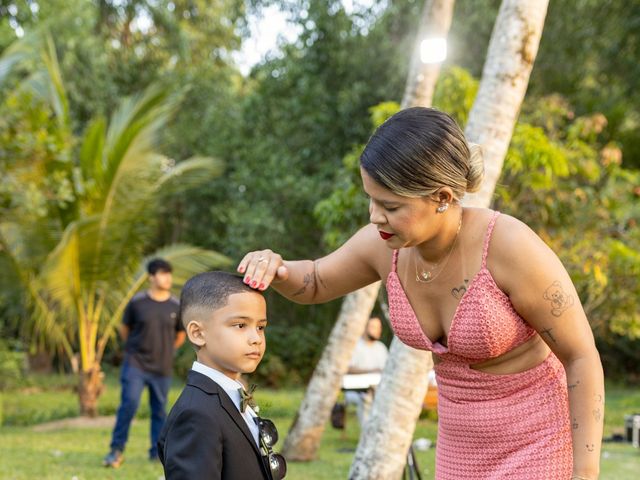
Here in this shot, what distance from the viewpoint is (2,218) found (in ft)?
47.2

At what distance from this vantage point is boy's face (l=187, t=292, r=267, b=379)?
2.87 metres

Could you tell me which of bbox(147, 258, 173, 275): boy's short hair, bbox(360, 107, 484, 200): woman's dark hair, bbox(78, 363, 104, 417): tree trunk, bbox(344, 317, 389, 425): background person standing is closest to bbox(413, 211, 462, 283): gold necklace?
bbox(360, 107, 484, 200): woman's dark hair

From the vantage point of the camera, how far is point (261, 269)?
300 cm

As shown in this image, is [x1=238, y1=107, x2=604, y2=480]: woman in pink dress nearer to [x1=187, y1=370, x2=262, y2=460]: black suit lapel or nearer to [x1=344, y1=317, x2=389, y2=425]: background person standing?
[x1=187, y1=370, x2=262, y2=460]: black suit lapel

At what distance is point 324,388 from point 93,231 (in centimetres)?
588

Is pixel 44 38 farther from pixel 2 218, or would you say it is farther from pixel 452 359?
pixel 452 359

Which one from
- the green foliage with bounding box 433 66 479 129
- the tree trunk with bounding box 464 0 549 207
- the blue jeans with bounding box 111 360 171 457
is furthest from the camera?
the green foliage with bounding box 433 66 479 129

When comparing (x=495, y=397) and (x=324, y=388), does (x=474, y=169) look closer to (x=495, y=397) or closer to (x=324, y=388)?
(x=495, y=397)

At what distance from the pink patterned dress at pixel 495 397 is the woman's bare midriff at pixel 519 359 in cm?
2

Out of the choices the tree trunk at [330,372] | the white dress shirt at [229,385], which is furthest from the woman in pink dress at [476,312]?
the tree trunk at [330,372]

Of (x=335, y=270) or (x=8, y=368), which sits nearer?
(x=335, y=270)

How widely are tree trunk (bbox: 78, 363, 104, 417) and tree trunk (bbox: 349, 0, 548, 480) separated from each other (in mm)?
8801

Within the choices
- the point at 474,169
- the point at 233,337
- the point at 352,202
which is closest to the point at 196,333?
the point at 233,337

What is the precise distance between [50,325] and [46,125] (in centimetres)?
370
